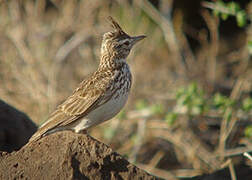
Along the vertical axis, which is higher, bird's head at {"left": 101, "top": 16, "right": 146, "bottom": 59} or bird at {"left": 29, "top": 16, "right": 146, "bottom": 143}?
bird's head at {"left": 101, "top": 16, "right": 146, "bottom": 59}

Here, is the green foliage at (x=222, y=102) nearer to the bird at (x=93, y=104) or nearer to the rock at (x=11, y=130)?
the bird at (x=93, y=104)

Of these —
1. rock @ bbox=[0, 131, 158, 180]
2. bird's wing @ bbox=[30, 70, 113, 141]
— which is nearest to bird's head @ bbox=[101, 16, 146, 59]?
bird's wing @ bbox=[30, 70, 113, 141]

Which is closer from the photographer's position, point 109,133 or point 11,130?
point 11,130

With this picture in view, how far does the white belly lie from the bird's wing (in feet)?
0.17

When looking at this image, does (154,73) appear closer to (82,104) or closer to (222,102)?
(222,102)

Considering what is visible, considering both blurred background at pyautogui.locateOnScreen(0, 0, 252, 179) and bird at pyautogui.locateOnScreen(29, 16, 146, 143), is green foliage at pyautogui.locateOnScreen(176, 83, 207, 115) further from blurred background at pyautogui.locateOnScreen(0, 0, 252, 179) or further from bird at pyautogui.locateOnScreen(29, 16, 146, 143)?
bird at pyautogui.locateOnScreen(29, 16, 146, 143)

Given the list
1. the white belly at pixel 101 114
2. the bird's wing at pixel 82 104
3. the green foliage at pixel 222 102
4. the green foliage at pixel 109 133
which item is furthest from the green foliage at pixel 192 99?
the white belly at pixel 101 114

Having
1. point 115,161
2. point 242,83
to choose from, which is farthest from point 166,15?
point 115,161

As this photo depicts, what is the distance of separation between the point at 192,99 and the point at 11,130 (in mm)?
3398

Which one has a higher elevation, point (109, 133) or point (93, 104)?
point (109, 133)

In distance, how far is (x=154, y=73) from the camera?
12.9 m

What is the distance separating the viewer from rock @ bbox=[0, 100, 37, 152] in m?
6.44

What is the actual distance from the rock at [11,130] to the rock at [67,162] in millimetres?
1509

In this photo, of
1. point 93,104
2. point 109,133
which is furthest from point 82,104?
point 109,133
